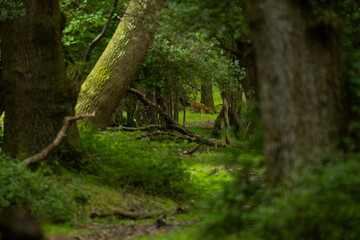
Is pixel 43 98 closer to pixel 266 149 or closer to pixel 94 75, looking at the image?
pixel 94 75

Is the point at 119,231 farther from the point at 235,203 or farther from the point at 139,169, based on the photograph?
the point at 139,169

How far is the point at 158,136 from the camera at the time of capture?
18547 millimetres

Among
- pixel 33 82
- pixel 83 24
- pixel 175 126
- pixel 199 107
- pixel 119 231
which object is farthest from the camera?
pixel 199 107

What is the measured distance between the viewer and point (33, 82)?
10.7 meters

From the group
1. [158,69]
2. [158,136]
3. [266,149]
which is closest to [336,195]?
[266,149]

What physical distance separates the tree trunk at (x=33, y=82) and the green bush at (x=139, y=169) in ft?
2.41

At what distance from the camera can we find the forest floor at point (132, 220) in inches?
324

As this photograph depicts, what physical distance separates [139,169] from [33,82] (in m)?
2.67

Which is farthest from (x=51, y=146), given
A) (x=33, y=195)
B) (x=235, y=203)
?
(x=235, y=203)

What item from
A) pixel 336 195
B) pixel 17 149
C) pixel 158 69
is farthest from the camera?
pixel 158 69

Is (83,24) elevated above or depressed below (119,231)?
above

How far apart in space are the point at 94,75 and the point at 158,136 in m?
4.34

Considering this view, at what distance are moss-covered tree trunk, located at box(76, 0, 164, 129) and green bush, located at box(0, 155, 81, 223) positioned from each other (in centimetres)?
533

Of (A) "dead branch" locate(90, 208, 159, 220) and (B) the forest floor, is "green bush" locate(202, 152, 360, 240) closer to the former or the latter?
(B) the forest floor
